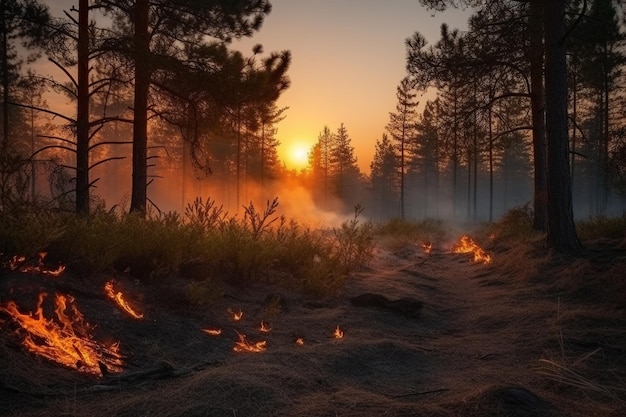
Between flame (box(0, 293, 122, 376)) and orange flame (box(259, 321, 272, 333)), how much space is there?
1.56 metres

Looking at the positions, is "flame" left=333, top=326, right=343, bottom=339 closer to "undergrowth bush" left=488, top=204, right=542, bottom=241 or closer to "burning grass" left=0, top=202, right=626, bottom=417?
"burning grass" left=0, top=202, right=626, bottom=417

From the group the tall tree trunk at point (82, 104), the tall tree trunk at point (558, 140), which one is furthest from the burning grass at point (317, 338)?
the tall tree trunk at point (82, 104)

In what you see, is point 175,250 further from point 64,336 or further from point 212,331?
point 64,336

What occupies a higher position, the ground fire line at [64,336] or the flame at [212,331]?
the ground fire line at [64,336]

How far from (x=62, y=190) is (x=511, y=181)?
88.1 metres

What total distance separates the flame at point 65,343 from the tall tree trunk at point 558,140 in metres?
8.68

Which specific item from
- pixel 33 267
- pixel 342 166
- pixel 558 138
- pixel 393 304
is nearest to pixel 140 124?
pixel 33 267

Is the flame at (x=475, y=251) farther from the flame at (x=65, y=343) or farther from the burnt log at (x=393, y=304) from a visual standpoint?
the flame at (x=65, y=343)

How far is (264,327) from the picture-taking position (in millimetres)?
5082

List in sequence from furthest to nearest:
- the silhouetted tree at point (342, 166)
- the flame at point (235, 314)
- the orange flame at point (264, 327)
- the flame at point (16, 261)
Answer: the silhouetted tree at point (342, 166) < the flame at point (235, 314) < the orange flame at point (264, 327) < the flame at point (16, 261)

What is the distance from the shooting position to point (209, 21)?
10.2m

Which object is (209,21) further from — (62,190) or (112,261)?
(112,261)

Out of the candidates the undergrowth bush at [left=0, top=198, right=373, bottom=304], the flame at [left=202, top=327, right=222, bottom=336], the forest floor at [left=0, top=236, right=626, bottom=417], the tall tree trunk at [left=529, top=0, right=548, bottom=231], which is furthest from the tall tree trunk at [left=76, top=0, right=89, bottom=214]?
the tall tree trunk at [left=529, top=0, right=548, bottom=231]

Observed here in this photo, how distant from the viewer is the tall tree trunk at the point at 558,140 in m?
9.30
